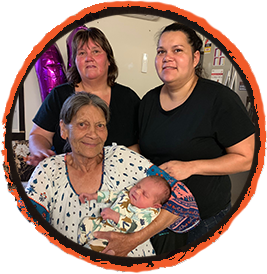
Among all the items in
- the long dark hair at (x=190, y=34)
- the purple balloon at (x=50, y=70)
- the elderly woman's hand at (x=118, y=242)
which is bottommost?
the elderly woman's hand at (x=118, y=242)

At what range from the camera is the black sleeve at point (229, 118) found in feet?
2.21

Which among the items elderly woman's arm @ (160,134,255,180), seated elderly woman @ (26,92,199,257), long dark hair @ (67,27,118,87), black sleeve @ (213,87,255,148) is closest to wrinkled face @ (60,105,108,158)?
seated elderly woman @ (26,92,199,257)

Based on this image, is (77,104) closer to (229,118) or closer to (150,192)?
(150,192)

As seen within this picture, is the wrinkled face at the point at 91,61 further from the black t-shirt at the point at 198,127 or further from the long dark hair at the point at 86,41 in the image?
the black t-shirt at the point at 198,127

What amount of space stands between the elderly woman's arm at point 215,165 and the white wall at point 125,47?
258 mm

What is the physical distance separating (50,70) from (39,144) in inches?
8.5

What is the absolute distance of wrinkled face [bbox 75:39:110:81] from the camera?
2.19ft

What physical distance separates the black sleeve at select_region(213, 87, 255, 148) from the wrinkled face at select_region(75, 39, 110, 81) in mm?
330

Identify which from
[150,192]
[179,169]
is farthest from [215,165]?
[150,192]

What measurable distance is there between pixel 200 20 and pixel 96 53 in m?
0.31

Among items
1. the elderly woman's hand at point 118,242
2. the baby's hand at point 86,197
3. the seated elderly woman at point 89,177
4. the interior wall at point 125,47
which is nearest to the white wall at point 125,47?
the interior wall at point 125,47

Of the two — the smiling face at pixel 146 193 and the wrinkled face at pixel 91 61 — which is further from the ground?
the wrinkled face at pixel 91 61

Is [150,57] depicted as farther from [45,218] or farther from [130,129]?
[45,218]

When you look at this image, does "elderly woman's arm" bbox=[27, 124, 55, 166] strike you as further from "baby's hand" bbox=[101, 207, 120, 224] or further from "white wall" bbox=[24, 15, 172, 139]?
"baby's hand" bbox=[101, 207, 120, 224]
